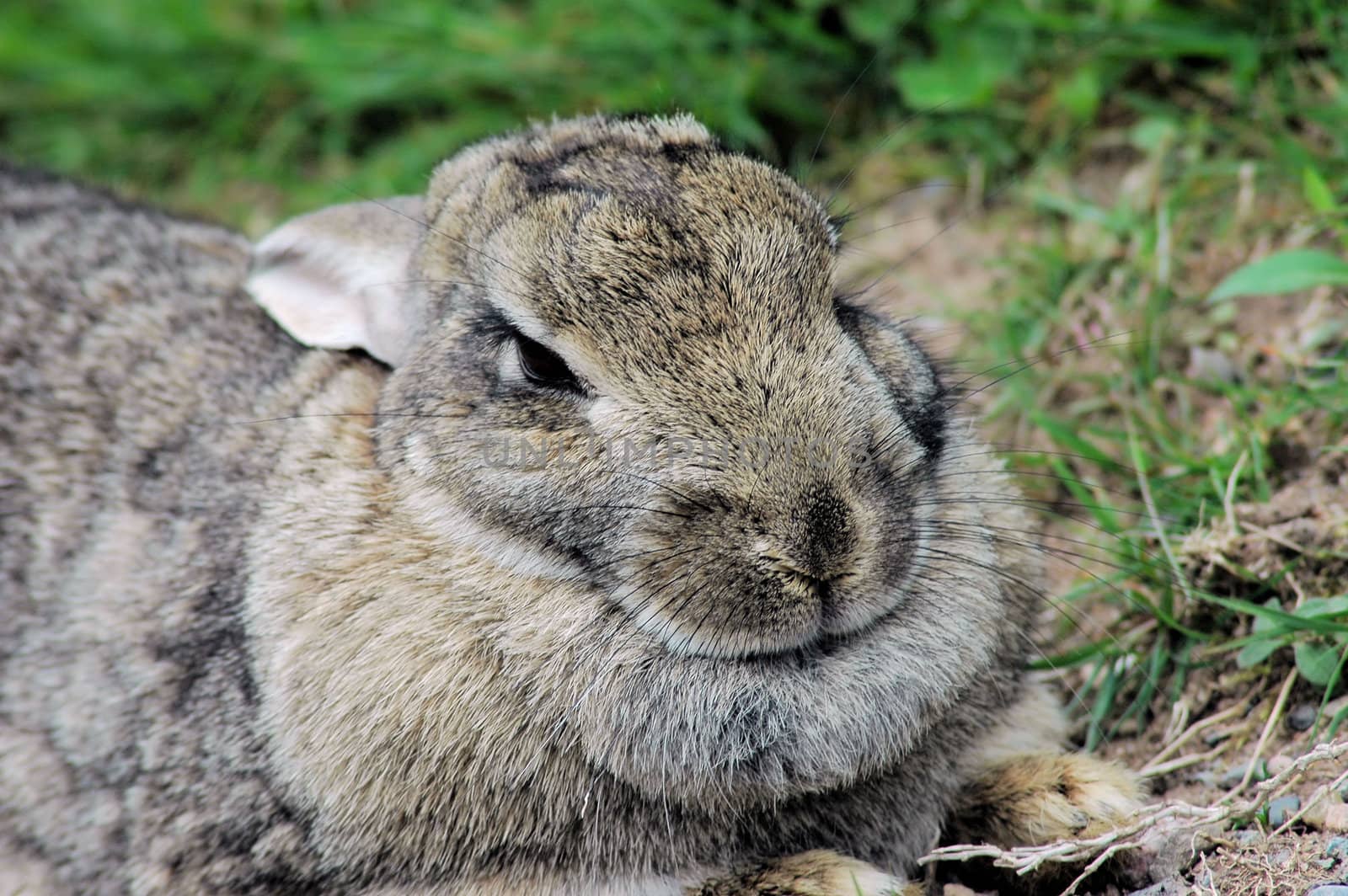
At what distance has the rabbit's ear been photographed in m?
3.76

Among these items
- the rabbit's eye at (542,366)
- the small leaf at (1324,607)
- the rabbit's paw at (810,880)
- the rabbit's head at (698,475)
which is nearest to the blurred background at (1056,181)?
the small leaf at (1324,607)

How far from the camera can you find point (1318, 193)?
4.19 metres

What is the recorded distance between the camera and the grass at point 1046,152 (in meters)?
3.87

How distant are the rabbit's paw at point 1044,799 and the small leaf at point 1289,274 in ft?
4.55

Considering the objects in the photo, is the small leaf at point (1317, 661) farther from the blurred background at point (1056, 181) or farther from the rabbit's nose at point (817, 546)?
the rabbit's nose at point (817, 546)

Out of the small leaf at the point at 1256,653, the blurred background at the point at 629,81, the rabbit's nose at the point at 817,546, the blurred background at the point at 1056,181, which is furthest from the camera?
Result: the blurred background at the point at 629,81

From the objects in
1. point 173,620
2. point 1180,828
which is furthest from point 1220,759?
point 173,620

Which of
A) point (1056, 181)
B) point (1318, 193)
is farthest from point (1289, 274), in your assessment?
point (1056, 181)

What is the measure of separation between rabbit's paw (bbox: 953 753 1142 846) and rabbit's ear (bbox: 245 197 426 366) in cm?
183

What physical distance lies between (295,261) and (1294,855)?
2834 millimetres

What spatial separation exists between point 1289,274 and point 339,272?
256 centimetres

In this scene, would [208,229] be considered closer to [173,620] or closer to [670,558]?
[173,620]

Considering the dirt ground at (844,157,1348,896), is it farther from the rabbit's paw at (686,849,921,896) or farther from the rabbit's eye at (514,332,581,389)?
the rabbit's eye at (514,332,581,389)

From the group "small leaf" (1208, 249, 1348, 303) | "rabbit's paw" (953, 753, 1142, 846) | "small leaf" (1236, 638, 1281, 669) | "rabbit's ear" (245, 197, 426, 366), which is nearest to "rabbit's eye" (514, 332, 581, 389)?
"rabbit's ear" (245, 197, 426, 366)
